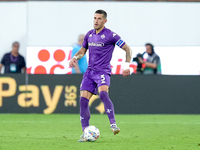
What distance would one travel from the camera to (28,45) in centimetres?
1355

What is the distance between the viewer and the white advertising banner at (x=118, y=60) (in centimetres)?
1345

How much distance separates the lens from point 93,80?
25.9ft

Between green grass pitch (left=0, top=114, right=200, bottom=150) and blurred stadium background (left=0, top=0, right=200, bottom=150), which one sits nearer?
green grass pitch (left=0, top=114, right=200, bottom=150)

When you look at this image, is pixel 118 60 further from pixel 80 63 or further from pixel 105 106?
pixel 105 106

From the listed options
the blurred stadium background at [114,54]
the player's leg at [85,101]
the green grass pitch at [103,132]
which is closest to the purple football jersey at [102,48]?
the player's leg at [85,101]

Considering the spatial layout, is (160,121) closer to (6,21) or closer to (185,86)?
(185,86)

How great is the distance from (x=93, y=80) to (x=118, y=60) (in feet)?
18.2

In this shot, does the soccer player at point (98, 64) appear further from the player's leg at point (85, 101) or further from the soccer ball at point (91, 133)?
the soccer ball at point (91, 133)

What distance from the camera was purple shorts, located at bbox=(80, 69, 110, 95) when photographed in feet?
25.7

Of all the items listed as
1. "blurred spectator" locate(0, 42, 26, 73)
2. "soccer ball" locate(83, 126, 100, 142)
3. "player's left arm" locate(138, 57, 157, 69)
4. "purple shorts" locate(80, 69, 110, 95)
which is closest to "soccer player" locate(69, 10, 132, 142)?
"purple shorts" locate(80, 69, 110, 95)

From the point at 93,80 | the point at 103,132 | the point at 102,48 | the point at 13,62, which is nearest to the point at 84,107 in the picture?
the point at 93,80

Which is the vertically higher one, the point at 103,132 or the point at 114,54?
the point at 114,54

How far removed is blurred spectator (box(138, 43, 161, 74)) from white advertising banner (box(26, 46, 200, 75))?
0.10m

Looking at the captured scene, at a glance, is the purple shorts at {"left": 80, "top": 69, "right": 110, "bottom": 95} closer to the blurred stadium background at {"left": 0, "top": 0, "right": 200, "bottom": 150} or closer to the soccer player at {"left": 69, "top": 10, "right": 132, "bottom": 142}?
the soccer player at {"left": 69, "top": 10, "right": 132, "bottom": 142}
